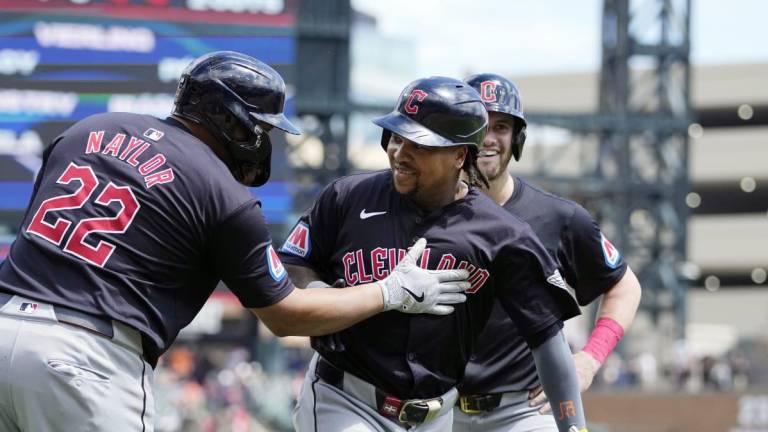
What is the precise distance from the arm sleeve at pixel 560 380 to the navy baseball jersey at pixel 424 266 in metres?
0.08

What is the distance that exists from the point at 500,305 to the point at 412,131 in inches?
41.7

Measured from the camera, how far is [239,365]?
22531mm

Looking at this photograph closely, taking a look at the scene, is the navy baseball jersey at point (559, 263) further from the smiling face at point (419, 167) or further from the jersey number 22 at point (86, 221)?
the jersey number 22 at point (86, 221)

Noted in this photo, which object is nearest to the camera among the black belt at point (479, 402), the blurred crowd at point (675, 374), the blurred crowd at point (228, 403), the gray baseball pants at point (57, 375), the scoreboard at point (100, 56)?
the gray baseball pants at point (57, 375)

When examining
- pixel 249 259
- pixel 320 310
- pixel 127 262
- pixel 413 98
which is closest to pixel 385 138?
pixel 413 98

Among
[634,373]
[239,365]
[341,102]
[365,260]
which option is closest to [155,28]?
[341,102]

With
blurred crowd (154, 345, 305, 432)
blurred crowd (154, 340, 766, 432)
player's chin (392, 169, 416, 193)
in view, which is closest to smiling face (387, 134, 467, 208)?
player's chin (392, 169, 416, 193)

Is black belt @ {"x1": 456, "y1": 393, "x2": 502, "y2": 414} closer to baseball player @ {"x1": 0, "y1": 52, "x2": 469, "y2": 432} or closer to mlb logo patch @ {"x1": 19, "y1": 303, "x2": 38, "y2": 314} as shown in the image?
baseball player @ {"x1": 0, "y1": 52, "x2": 469, "y2": 432}

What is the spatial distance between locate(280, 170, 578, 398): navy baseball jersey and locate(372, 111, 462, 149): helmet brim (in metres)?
0.29

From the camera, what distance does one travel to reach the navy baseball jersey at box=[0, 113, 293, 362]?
4.46m

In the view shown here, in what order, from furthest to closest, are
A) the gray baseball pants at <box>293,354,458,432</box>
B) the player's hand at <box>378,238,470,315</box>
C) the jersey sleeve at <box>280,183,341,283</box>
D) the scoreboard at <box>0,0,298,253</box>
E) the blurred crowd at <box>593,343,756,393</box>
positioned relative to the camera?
the blurred crowd at <box>593,343,756,393</box>, the scoreboard at <box>0,0,298,253</box>, the jersey sleeve at <box>280,183,341,283</box>, the gray baseball pants at <box>293,354,458,432</box>, the player's hand at <box>378,238,470,315</box>

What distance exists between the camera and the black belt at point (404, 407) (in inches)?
205

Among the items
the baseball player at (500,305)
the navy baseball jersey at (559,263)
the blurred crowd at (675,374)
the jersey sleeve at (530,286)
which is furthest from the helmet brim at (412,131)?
the blurred crowd at (675,374)

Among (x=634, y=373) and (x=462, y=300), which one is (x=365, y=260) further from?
(x=634, y=373)
